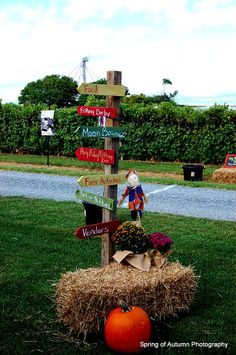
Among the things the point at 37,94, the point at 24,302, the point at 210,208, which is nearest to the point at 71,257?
the point at 24,302

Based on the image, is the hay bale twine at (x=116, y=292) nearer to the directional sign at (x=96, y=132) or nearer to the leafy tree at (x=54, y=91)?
the directional sign at (x=96, y=132)

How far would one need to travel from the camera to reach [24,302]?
566 cm

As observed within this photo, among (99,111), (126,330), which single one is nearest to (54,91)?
(99,111)

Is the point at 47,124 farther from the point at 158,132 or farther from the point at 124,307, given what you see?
the point at 124,307

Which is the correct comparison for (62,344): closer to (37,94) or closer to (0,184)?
(0,184)

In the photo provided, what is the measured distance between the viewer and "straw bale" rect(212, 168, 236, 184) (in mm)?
16297

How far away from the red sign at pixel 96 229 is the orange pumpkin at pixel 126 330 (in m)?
0.94

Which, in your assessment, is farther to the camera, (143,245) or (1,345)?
(143,245)

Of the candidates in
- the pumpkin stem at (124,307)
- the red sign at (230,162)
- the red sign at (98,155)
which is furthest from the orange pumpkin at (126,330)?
the red sign at (230,162)

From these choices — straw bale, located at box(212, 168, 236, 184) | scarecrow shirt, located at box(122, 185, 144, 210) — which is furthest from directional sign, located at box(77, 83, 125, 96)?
straw bale, located at box(212, 168, 236, 184)

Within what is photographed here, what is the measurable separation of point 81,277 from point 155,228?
4.07m

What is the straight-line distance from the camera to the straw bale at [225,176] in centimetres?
1630

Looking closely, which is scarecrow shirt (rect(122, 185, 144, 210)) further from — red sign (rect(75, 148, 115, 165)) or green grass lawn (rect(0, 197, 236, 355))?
red sign (rect(75, 148, 115, 165))

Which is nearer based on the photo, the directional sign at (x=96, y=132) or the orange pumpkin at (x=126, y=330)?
the orange pumpkin at (x=126, y=330)
